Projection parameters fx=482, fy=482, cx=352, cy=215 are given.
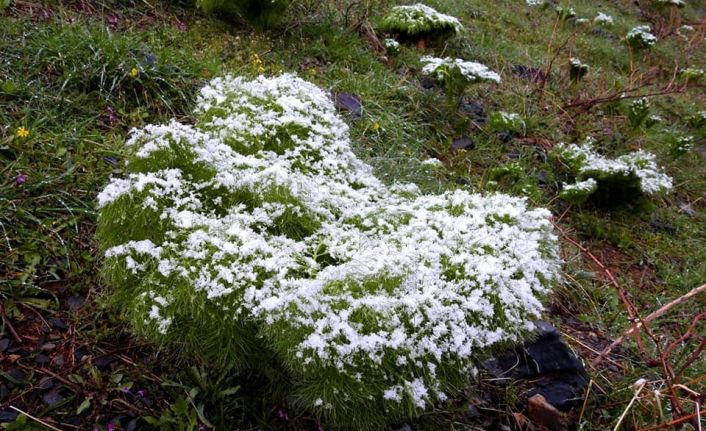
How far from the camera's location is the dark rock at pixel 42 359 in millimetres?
1903

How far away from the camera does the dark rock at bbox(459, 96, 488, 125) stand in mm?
4887

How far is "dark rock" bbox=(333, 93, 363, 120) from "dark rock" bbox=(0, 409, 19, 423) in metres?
2.98

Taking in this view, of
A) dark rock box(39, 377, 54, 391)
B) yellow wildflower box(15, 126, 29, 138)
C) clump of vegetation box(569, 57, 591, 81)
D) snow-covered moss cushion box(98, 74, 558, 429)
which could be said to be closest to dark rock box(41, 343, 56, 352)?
dark rock box(39, 377, 54, 391)

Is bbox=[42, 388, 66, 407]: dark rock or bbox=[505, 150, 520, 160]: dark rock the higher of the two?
bbox=[42, 388, 66, 407]: dark rock

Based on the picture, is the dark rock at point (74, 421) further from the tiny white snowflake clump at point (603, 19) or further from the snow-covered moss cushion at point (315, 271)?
the tiny white snowflake clump at point (603, 19)

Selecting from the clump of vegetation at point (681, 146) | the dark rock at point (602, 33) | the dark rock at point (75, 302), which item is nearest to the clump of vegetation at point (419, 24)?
the clump of vegetation at point (681, 146)

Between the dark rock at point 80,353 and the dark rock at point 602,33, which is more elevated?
the dark rock at point 80,353

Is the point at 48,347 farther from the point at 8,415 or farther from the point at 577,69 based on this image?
the point at 577,69

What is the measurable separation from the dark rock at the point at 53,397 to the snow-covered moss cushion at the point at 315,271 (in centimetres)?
42

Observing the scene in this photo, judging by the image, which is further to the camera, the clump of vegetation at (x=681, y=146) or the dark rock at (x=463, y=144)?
the clump of vegetation at (x=681, y=146)

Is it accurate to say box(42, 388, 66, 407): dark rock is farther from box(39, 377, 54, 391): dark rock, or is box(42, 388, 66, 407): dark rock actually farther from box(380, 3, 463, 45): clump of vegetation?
box(380, 3, 463, 45): clump of vegetation

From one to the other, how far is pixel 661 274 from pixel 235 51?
4.06 m

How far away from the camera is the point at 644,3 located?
40.3ft

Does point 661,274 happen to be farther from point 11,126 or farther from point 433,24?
point 11,126
